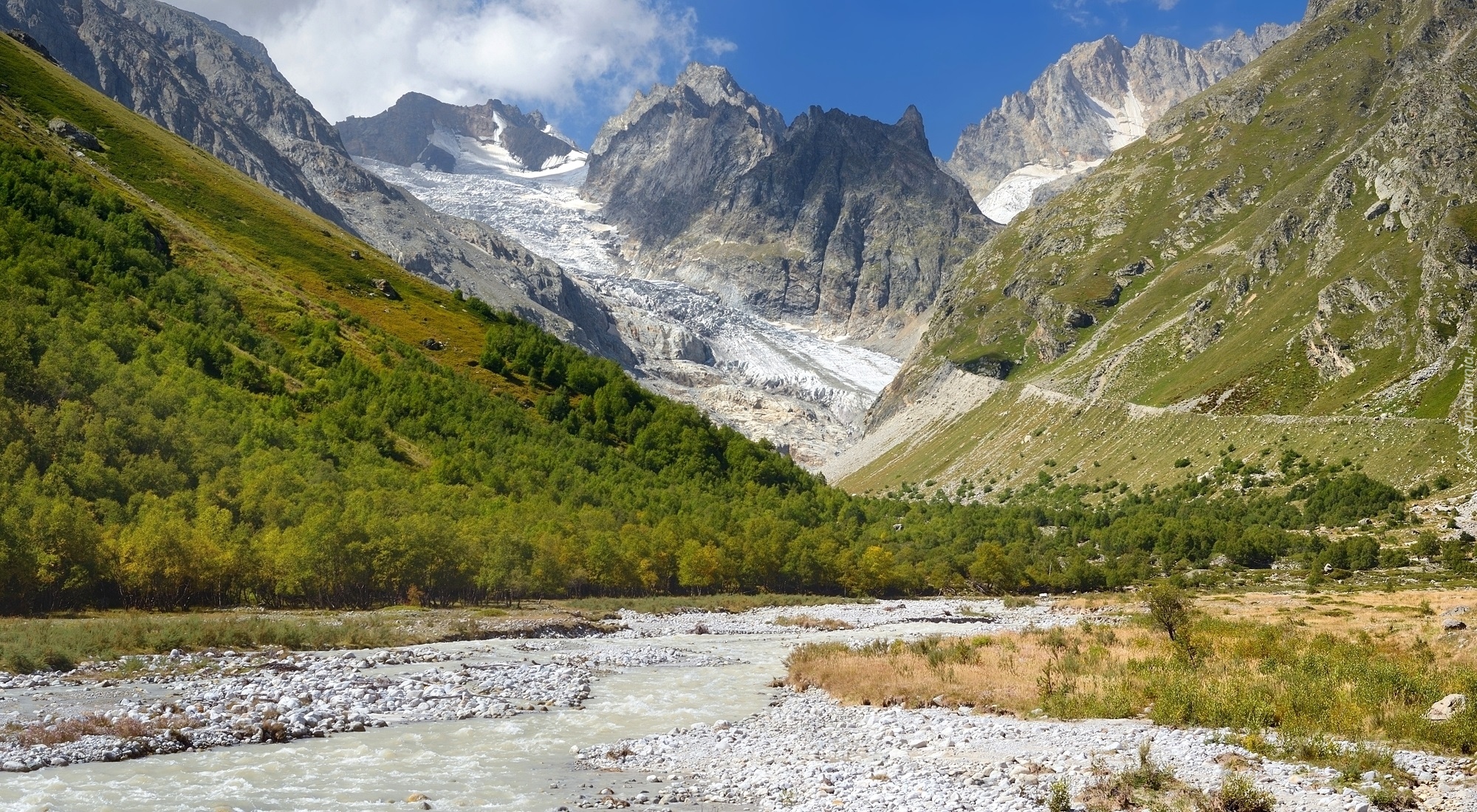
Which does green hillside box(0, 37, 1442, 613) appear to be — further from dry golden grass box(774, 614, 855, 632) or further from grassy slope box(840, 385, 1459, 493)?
dry golden grass box(774, 614, 855, 632)

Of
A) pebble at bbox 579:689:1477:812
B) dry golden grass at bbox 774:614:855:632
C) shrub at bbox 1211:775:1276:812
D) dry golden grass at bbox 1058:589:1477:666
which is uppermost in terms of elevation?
dry golden grass at bbox 1058:589:1477:666

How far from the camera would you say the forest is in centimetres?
6906

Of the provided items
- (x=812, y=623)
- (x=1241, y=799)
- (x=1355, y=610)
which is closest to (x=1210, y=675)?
(x=1241, y=799)

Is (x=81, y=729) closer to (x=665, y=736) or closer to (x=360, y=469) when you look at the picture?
(x=665, y=736)

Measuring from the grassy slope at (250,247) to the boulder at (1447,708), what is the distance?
122824mm

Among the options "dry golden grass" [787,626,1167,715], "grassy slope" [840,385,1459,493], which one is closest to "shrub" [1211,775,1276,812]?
"dry golden grass" [787,626,1167,715]

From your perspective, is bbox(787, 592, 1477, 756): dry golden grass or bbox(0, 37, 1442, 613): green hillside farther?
bbox(0, 37, 1442, 613): green hillside

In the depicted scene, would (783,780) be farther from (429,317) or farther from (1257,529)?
(429,317)

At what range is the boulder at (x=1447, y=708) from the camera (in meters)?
22.6

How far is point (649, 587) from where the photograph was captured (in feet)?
345

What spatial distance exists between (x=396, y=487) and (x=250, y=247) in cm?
9709

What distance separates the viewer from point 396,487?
314ft

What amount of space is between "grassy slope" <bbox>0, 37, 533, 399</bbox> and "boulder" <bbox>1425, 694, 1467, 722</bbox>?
12282cm

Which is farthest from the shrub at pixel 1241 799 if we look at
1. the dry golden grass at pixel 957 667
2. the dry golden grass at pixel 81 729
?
the dry golden grass at pixel 81 729
